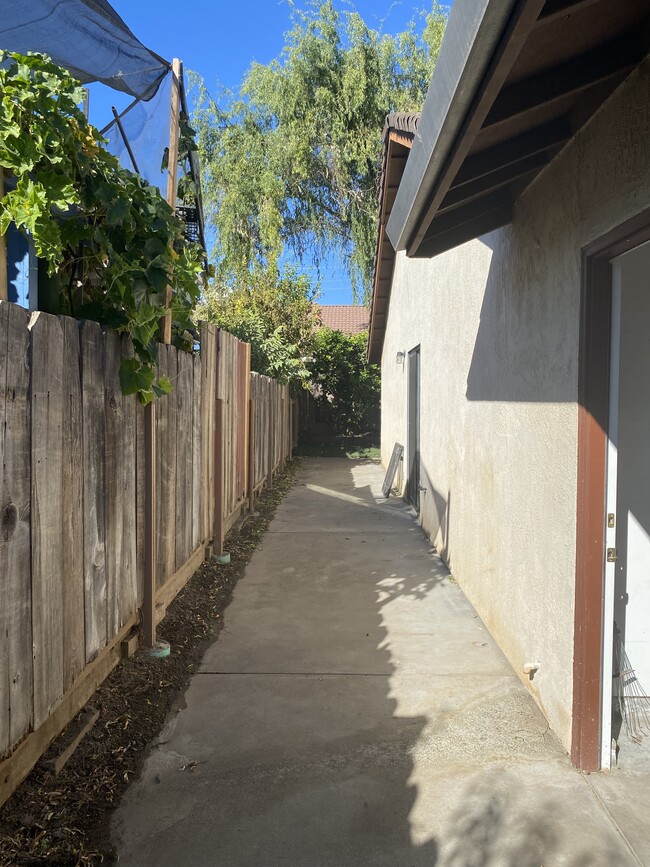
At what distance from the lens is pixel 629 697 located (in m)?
3.55

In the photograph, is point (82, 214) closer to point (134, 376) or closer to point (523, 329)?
point (134, 376)

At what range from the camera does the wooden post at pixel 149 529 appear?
3.77 metres

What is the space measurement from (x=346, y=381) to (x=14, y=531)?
18.2m

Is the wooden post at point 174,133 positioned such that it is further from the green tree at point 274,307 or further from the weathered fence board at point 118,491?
the green tree at point 274,307

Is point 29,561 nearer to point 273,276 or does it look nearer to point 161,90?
point 161,90

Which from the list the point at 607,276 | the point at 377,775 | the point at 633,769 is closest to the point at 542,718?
the point at 633,769

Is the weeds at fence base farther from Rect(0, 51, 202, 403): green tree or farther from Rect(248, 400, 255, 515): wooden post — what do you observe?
Rect(248, 400, 255, 515): wooden post

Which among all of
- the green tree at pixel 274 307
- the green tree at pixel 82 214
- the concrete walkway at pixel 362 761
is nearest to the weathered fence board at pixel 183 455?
the concrete walkway at pixel 362 761

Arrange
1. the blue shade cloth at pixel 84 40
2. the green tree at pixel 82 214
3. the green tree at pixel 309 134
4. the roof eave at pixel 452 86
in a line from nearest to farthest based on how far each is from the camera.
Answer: the roof eave at pixel 452 86 → the green tree at pixel 82 214 → the blue shade cloth at pixel 84 40 → the green tree at pixel 309 134

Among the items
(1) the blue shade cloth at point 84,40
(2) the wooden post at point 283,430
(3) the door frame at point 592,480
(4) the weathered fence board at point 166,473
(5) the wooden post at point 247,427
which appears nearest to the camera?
(3) the door frame at point 592,480

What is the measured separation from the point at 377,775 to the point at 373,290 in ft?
39.3

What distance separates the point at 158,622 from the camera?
4176mm

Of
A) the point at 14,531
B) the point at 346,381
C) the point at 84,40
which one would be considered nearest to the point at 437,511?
the point at 84,40

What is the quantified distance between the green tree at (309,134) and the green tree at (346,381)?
7.03 feet
